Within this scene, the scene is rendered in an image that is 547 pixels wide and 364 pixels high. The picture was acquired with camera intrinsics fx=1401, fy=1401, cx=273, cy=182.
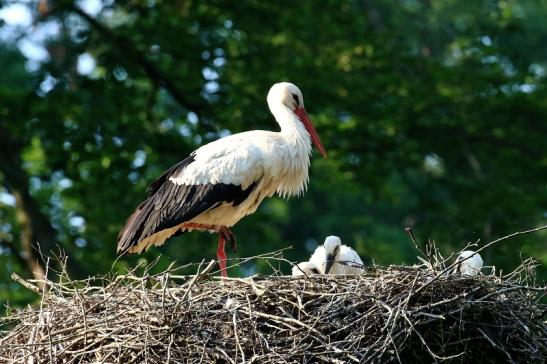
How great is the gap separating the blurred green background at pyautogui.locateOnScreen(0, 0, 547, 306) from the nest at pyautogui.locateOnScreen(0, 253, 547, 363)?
7120 millimetres

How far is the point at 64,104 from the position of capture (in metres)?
15.6

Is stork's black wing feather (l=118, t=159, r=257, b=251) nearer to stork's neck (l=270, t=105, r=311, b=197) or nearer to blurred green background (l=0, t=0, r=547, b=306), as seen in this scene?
stork's neck (l=270, t=105, r=311, b=197)

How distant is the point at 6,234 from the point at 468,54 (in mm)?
6179

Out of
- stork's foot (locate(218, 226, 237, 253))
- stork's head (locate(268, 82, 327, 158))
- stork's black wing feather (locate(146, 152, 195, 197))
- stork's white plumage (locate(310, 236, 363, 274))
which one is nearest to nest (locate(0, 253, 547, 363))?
stork's white plumage (locate(310, 236, 363, 274))

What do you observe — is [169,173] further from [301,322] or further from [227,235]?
[301,322]

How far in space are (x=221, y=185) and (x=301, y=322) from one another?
2.45 meters

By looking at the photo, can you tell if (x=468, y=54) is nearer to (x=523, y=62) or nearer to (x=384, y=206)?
(x=523, y=62)

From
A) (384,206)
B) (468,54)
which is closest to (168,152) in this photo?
(468,54)

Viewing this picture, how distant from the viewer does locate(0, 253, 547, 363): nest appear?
25.1 feet

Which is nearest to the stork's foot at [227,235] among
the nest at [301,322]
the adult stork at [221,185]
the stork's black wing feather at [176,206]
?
the adult stork at [221,185]

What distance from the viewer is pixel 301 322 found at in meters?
7.67

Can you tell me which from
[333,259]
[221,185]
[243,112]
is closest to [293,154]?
[221,185]

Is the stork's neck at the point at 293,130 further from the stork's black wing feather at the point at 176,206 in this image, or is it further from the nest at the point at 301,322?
the nest at the point at 301,322

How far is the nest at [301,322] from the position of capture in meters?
7.65
